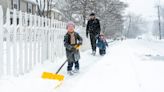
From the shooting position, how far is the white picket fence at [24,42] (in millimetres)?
8906

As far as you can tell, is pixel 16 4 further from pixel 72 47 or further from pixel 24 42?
pixel 24 42

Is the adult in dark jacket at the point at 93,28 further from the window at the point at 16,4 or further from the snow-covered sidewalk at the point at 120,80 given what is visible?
the window at the point at 16,4

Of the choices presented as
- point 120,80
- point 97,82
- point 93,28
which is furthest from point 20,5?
point 97,82

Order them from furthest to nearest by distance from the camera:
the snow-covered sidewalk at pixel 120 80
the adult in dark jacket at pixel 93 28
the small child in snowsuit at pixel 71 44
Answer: the adult in dark jacket at pixel 93 28, the small child in snowsuit at pixel 71 44, the snow-covered sidewalk at pixel 120 80

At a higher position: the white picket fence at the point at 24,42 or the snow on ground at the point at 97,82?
the white picket fence at the point at 24,42

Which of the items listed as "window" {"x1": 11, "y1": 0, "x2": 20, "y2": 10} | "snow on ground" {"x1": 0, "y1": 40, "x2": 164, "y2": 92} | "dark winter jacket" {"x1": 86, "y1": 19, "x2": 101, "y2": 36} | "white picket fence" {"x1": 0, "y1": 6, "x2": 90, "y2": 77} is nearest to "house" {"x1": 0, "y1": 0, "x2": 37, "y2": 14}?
"window" {"x1": 11, "y1": 0, "x2": 20, "y2": 10}

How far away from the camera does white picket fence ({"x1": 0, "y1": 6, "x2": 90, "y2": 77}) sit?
29.2 feet

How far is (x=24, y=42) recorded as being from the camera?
10188mm

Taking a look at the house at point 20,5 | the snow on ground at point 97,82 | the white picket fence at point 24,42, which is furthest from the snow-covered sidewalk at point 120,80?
the house at point 20,5

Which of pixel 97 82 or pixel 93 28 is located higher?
pixel 93 28

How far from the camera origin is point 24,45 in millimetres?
10258

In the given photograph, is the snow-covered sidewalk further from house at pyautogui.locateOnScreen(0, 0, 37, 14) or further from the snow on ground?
house at pyautogui.locateOnScreen(0, 0, 37, 14)

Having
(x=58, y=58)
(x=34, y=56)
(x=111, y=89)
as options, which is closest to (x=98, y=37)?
(x=58, y=58)

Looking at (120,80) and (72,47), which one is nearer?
(120,80)
